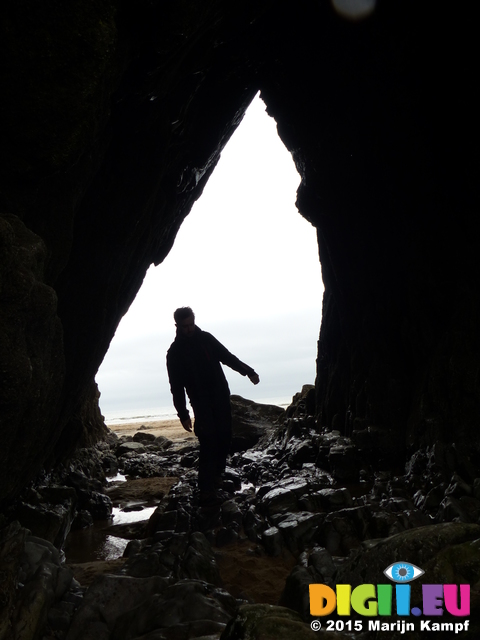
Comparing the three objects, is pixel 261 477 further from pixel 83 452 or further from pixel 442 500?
pixel 83 452

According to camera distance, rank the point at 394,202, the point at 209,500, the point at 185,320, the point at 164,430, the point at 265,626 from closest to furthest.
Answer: the point at 265,626, the point at 209,500, the point at 185,320, the point at 394,202, the point at 164,430

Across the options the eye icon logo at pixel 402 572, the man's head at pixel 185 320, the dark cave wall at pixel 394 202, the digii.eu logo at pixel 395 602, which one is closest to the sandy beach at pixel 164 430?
the dark cave wall at pixel 394 202

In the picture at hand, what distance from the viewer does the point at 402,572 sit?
2031 millimetres

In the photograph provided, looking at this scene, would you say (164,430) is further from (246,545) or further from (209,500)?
(246,545)

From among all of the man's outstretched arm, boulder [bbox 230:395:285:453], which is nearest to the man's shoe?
the man's outstretched arm

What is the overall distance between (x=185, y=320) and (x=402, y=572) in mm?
4178

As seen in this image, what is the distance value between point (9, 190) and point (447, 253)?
5287 millimetres

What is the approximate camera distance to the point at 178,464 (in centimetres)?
963

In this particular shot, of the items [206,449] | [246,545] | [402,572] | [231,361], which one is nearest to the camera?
[402,572]

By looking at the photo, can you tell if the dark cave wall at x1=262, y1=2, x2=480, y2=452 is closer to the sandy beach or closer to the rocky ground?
the rocky ground

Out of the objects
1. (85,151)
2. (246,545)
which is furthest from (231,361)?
(85,151)

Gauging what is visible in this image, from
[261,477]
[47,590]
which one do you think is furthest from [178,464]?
[47,590]

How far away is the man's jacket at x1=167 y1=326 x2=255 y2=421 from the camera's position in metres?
5.75

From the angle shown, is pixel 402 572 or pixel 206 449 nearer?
pixel 402 572
